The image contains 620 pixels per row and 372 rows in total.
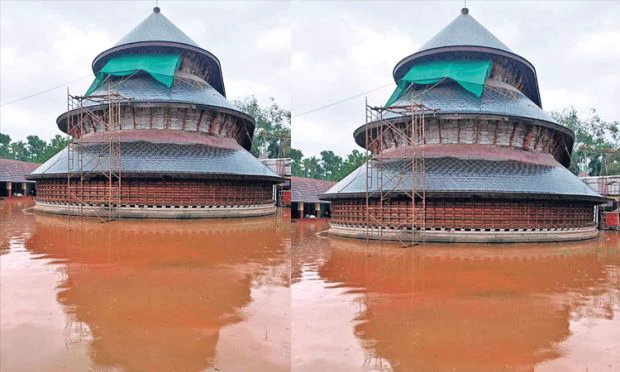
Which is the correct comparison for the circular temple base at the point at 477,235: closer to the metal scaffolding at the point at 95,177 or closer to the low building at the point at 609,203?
the low building at the point at 609,203

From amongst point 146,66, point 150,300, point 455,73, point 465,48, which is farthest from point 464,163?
point 146,66

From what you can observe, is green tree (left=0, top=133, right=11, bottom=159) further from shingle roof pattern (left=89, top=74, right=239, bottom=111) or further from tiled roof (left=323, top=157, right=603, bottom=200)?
tiled roof (left=323, top=157, right=603, bottom=200)

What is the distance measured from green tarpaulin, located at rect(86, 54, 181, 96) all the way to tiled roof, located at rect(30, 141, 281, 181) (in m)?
4.86

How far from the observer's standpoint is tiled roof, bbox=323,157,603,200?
16342 millimetres

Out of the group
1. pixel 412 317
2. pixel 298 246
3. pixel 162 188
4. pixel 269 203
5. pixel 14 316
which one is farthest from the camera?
pixel 269 203

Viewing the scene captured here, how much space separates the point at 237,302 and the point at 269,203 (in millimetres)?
15689

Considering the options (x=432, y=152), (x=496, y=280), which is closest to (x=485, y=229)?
(x=432, y=152)

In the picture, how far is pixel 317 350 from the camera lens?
5.74 metres

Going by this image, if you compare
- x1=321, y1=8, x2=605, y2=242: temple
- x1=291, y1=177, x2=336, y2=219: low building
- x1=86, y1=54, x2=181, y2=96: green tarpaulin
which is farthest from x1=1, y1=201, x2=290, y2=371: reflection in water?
x1=291, y1=177, x2=336, y2=219: low building

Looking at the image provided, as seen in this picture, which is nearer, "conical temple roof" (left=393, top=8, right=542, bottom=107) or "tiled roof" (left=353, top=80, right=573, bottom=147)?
"tiled roof" (left=353, top=80, right=573, bottom=147)

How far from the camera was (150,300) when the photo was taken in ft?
23.3

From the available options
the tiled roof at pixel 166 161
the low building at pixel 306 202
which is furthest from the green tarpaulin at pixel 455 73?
the low building at pixel 306 202

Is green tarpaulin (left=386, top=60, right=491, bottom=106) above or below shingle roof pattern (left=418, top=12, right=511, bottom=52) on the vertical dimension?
below

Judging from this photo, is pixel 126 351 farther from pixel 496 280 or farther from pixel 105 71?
pixel 105 71
